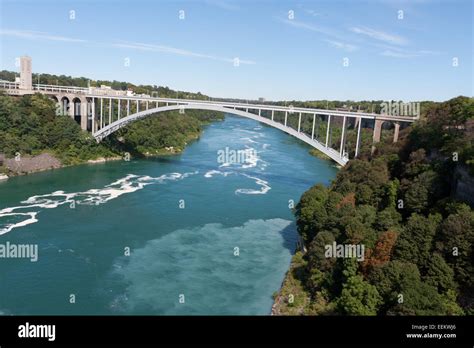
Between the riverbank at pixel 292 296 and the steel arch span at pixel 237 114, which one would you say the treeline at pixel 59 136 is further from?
the riverbank at pixel 292 296

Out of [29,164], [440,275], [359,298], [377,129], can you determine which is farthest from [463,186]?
[29,164]

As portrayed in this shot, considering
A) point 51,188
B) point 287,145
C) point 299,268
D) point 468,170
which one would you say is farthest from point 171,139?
point 468,170

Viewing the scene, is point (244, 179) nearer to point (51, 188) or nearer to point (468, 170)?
point (51, 188)

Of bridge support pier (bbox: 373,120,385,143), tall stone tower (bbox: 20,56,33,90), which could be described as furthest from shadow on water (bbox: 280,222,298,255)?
tall stone tower (bbox: 20,56,33,90)

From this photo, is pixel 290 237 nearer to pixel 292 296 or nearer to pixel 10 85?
pixel 292 296

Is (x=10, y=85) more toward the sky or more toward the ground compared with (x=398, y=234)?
more toward the sky

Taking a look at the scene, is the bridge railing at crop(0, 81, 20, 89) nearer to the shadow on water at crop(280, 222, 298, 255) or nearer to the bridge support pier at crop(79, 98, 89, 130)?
the bridge support pier at crop(79, 98, 89, 130)
